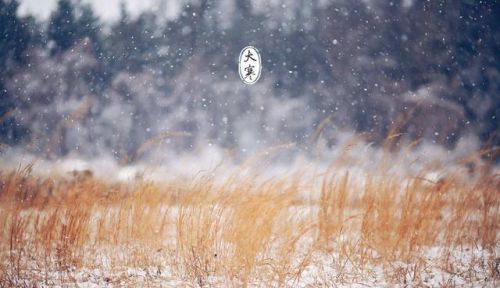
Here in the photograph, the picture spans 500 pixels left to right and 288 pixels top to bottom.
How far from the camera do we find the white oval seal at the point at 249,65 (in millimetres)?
2477

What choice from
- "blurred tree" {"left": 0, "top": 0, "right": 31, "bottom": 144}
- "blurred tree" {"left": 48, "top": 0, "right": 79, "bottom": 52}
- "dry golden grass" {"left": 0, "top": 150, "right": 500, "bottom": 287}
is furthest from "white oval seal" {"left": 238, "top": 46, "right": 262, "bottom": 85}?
"blurred tree" {"left": 0, "top": 0, "right": 31, "bottom": 144}

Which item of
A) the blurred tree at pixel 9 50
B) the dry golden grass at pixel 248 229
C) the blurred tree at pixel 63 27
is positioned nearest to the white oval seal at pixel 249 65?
the dry golden grass at pixel 248 229

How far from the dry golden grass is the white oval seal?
949mm

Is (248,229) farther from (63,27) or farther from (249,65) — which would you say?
(63,27)

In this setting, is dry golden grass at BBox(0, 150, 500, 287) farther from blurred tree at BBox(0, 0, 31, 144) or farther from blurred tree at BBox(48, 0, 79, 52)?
blurred tree at BBox(48, 0, 79, 52)

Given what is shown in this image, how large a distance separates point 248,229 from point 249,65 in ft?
4.30

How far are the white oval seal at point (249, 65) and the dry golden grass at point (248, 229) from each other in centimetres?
95

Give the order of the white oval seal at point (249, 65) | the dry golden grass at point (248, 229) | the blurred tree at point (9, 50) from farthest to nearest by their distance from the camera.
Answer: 1. the white oval seal at point (249, 65)
2. the blurred tree at point (9, 50)
3. the dry golden grass at point (248, 229)

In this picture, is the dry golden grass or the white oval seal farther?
the white oval seal

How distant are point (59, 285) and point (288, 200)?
978mm

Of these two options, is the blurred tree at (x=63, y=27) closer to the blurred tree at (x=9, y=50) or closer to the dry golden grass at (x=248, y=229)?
the blurred tree at (x=9, y=50)

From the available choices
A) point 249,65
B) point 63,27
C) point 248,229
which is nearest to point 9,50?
point 63,27

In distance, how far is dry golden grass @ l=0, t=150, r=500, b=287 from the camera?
154 cm

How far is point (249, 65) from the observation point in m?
2.49
